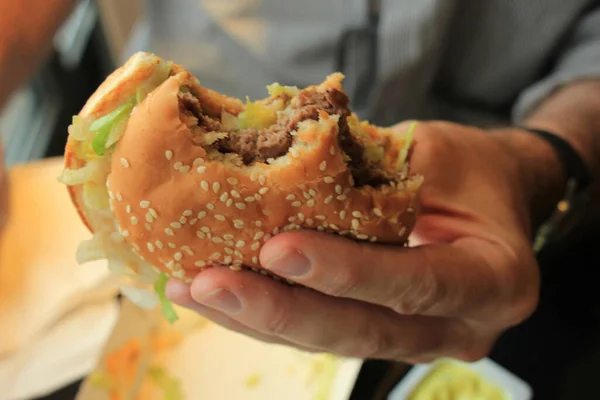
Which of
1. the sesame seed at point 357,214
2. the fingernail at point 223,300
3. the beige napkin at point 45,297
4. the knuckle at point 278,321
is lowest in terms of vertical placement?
the beige napkin at point 45,297

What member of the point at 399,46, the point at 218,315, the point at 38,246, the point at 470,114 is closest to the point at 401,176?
the point at 218,315

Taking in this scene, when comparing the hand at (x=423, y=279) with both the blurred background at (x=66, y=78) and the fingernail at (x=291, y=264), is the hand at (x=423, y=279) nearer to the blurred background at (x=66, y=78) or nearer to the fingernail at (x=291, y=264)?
the fingernail at (x=291, y=264)

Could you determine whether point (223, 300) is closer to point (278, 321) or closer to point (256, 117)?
point (278, 321)

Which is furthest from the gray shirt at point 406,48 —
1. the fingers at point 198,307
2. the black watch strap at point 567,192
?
the fingers at point 198,307

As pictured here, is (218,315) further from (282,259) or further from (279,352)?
(279,352)

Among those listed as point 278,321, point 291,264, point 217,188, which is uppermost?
point 217,188

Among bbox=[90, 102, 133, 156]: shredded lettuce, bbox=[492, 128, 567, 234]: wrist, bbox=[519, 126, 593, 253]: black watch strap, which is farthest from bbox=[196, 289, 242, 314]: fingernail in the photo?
bbox=[519, 126, 593, 253]: black watch strap

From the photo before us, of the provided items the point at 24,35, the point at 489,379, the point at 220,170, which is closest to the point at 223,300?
the point at 220,170

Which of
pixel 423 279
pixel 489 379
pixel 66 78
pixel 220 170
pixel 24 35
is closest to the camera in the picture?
pixel 220 170
